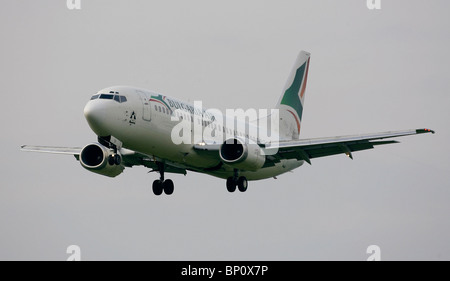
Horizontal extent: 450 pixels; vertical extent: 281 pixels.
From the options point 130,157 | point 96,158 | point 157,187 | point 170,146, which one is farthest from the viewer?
point 157,187

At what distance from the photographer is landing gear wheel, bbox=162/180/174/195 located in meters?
48.3

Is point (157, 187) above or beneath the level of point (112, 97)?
beneath

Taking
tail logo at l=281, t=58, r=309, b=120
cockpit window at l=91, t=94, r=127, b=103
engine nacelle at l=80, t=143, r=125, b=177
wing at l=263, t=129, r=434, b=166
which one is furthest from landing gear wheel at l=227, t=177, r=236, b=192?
tail logo at l=281, t=58, r=309, b=120

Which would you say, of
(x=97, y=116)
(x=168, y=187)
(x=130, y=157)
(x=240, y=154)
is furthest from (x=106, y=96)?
(x=168, y=187)

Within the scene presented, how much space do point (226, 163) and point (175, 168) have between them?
4769 millimetres

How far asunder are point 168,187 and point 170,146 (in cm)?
593

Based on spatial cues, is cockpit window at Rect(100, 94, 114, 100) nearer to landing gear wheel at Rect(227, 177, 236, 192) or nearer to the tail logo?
landing gear wheel at Rect(227, 177, 236, 192)

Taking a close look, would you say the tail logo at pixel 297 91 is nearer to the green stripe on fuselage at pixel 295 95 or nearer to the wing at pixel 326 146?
the green stripe on fuselage at pixel 295 95

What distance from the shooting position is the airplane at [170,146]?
133 ft

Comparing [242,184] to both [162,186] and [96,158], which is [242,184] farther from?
[96,158]

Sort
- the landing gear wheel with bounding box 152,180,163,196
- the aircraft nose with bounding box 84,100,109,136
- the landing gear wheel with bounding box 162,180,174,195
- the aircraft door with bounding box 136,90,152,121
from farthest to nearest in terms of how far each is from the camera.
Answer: the landing gear wheel with bounding box 162,180,174,195 < the landing gear wheel with bounding box 152,180,163,196 < the aircraft door with bounding box 136,90,152,121 < the aircraft nose with bounding box 84,100,109,136

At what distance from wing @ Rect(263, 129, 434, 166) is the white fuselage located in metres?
3.01

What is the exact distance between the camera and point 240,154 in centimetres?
4509

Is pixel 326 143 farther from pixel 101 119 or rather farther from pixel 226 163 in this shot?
pixel 101 119
